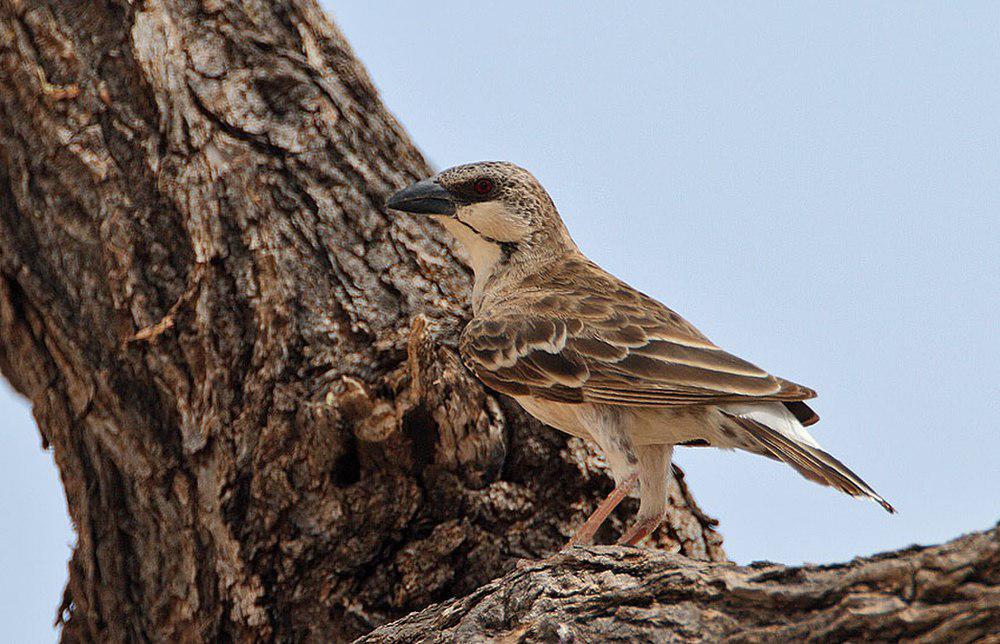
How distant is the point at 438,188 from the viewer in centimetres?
533

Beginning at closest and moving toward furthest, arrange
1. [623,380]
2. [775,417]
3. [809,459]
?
[809,459] < [775,417] < [623,380]

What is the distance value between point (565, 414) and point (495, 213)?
1418 mm

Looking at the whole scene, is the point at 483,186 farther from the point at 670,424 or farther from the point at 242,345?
the point at 670,424

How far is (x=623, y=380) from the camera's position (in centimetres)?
456

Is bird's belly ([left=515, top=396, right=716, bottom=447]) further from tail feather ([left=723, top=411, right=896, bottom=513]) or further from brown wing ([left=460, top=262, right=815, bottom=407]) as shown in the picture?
tail feather ([left=723, top=411, right=896, bottom=513])

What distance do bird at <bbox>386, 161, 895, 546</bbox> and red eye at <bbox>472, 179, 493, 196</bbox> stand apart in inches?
5.7

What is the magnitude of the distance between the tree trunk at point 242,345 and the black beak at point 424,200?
0.13 m

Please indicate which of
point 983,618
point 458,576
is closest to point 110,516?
point 458,576

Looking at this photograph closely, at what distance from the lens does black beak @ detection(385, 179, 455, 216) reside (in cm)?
515

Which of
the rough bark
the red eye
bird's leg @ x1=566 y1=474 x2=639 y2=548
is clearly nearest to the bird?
bird's leg @ x1=566 y1=474 x2=639 y2=548

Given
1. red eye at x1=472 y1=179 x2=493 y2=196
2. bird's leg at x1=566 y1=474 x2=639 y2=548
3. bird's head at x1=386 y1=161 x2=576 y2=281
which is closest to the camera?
bird's leg at x1=566 y1=474 x2=639 y2=548

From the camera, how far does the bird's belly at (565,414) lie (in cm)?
462

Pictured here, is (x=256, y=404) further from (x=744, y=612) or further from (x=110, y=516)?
(x=744, y=612)

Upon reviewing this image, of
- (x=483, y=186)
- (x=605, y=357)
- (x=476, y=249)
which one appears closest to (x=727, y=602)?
(x=605, y=357)
